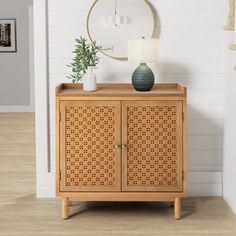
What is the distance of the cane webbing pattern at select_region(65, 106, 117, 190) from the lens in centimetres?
423

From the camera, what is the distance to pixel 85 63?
451cm

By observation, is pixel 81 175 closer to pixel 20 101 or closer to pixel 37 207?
pixel 37 207

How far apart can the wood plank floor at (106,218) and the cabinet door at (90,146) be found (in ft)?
0.78

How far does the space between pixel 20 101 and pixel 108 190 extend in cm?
624

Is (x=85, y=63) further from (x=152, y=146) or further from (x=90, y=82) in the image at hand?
(x=152, y=146)

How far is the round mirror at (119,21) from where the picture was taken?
4633 millimetres

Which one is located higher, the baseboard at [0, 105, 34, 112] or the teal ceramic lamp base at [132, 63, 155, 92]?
the teal ceramic lamp base at [132, 63, 155, 92]

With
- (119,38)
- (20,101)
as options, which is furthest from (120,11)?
(20,101)

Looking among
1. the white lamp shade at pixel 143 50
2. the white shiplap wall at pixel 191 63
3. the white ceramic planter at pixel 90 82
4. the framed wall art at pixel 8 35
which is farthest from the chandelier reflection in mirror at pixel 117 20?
the framed wall art at pixel 8 35

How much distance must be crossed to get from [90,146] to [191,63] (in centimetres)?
108

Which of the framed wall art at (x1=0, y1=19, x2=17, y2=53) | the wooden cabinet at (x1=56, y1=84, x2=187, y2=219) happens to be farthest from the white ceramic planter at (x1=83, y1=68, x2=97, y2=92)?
the framed wall art at (x1=0, y1=19, x2=17, y2=53)

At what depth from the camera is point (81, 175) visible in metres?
4.28

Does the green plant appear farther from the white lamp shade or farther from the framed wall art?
the framed wall art

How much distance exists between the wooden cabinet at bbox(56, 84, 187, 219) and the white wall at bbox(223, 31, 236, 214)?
0.42 metres
